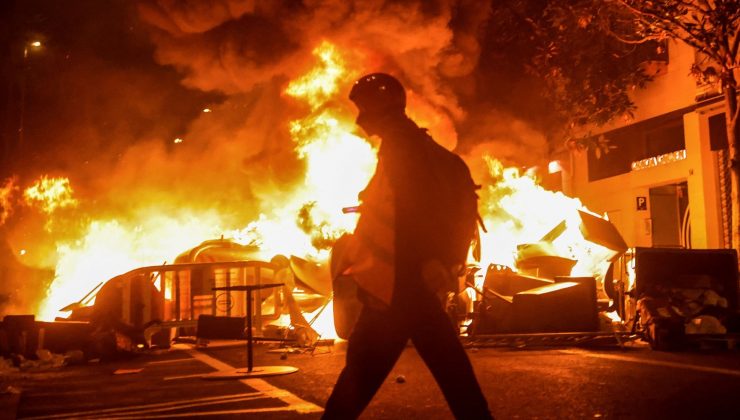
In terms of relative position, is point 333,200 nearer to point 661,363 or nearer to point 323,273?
point 323,273

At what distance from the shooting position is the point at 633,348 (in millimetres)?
9766

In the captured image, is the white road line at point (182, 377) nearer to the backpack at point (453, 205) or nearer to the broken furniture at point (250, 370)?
the broken furniture at point (250, 370)

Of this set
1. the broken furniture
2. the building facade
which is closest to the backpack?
the broken furniture

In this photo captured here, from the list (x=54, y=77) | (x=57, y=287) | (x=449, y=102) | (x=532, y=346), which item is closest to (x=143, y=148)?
(x=57, y=287)

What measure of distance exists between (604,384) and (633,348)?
12.2 ft

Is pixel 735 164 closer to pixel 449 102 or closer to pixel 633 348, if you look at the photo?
pixel 633 348

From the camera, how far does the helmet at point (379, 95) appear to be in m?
3.62

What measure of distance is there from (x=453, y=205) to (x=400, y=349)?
633 millimetres

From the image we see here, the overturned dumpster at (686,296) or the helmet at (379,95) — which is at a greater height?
the helmet at (379,95)

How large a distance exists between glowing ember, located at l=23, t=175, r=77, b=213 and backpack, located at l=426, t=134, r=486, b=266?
2145 centimetres

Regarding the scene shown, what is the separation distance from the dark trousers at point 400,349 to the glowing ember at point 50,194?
2143 centimetres

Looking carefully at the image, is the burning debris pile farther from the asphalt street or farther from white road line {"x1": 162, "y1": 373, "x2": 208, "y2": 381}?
white road line {"x1": 162, "y1": 373, "x2": 208, "y2": 381}

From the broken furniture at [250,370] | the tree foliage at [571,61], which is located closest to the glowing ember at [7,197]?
the tree foliage at [571,61]

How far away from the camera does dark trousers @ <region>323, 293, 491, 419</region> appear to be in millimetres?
3250
